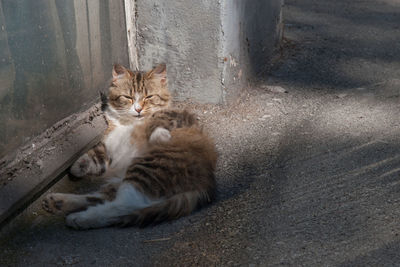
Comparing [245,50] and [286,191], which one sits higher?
[245,50]

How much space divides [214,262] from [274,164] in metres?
1.23

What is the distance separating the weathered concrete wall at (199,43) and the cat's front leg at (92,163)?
1.12m

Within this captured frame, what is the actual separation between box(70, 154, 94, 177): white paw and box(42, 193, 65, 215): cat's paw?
0.37m

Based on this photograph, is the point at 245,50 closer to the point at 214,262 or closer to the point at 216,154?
the point at 216,154

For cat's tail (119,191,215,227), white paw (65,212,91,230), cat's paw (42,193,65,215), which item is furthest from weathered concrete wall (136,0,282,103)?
white paw (65,212,91,230)

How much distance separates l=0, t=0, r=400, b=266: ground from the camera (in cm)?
258

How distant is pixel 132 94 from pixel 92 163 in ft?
2.09

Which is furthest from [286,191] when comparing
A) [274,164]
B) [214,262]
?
[214,262]

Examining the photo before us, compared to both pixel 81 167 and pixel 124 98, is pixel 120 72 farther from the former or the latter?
pixel 81 167

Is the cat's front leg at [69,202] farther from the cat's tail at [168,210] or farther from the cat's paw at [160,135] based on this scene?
the cat's paw at [160,135]

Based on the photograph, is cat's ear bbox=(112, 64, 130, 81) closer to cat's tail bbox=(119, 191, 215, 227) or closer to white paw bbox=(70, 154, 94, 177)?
white paw bbox=(70, 154, 94, 177)

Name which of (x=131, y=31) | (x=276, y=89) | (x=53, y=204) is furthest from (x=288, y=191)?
(x=131, y=31)

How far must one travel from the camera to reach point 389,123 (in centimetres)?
399

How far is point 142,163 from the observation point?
323 centimetres
